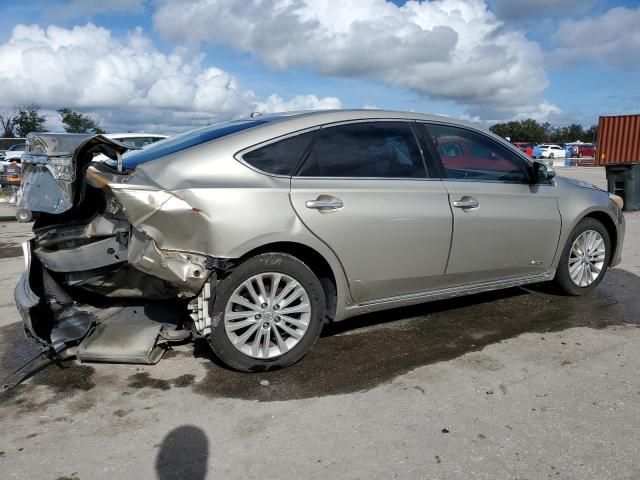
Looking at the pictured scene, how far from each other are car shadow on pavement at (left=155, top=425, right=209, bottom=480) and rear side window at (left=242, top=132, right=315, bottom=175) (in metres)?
1.69

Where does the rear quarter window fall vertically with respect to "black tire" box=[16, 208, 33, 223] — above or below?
above

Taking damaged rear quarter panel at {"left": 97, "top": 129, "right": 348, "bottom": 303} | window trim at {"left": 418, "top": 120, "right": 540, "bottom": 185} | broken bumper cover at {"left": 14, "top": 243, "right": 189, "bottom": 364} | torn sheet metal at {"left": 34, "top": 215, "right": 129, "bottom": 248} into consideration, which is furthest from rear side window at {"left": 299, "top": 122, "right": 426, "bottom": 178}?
broken bumper cover at {"left": 14, "top": 243, "right": 189, "bottom": 364}

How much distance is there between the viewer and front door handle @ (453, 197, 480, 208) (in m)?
→ 4.41

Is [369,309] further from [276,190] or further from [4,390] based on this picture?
[4,390]

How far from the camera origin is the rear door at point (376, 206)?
12.8 feet

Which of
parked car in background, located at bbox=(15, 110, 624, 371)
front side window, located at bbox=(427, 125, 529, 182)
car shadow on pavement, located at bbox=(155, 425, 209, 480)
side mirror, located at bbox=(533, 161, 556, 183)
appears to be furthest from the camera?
side mirror, located at bbox=(533, 161, 556, 183)

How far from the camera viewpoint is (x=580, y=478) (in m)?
2.66

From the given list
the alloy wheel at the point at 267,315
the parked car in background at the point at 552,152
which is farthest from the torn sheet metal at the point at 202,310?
the parked car in background at the point at 552,152

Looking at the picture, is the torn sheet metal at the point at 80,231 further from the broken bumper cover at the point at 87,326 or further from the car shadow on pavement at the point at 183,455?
the car shadow on pavement at the point at 183,455

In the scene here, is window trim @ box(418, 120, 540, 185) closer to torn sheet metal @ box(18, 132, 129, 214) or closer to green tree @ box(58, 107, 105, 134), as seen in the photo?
torn sheet metal @ box(18, 132, 129, 214)

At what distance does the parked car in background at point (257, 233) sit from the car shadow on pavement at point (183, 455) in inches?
28.1

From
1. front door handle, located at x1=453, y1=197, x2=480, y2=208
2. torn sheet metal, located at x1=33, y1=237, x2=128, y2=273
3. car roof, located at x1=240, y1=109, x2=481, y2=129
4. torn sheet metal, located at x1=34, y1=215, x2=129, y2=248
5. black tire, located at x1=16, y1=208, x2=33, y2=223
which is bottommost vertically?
torn sheet metal, located at x1=33, y1=237, x2=128, y2=273

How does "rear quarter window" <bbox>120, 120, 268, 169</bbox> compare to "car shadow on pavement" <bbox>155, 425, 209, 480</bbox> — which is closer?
"car shadow on pavement" <bbox>155, 425, 209, 480</bbox>

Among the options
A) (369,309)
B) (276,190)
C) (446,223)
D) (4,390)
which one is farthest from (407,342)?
(4,390)
